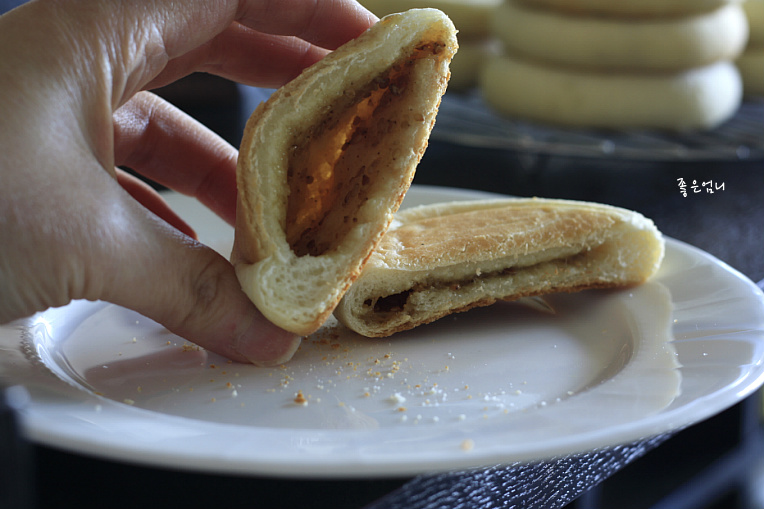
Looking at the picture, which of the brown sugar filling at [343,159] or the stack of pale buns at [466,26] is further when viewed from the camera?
the stack of pale buns at [466,26]

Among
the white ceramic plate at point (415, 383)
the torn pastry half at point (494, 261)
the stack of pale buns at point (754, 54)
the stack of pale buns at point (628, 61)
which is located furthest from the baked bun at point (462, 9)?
the white ceramic plate at point (415, 383)

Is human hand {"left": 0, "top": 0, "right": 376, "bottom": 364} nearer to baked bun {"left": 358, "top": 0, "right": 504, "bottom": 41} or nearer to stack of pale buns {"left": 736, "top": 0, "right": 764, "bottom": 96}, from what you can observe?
baked bun {"left": 358, "top": 0, "right": 504, "bottom": 41}

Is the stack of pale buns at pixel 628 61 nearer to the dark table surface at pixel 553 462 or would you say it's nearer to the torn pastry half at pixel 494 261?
the dark table surface at pixel 553 462

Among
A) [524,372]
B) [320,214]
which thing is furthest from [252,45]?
[524,372]

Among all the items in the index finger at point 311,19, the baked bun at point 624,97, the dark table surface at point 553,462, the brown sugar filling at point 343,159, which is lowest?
the dark table surface at point 553,462

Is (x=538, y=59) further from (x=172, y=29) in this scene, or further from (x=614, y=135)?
(x=172, y=29)

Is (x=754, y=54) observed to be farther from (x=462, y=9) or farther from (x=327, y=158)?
(x=327, y=158)
